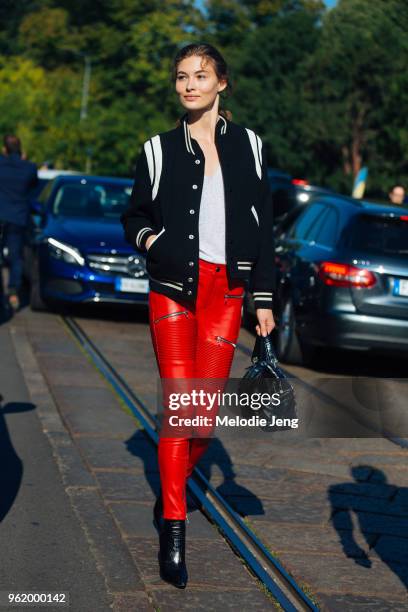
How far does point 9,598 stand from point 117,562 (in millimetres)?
666

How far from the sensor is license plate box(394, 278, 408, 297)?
1093cm

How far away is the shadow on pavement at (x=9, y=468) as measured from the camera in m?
6.27

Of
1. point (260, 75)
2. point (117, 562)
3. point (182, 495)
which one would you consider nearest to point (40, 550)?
point (117, 562)

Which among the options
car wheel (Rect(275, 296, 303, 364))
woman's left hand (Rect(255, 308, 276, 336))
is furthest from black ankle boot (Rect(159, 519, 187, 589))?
car wheel (Rect(275, 296, 303, 364))

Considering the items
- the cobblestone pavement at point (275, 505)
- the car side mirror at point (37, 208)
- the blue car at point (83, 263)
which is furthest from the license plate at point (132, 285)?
the cobblestone pavement at point (275, 505)

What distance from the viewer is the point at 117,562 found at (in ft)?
17.4

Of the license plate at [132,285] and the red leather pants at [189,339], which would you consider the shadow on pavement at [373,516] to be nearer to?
the red leather pants at [189,339]

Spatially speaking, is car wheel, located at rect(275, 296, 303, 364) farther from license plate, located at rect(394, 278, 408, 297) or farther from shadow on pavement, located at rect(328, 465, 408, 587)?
shadow on pavement, located at rect(328, 465, 408, 587)

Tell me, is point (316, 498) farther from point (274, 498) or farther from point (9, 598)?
point (9, 598)

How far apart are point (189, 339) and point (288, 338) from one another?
22.5ft

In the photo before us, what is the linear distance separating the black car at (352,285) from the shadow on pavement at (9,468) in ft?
12.7

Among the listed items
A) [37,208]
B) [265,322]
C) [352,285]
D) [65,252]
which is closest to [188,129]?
[265,322]

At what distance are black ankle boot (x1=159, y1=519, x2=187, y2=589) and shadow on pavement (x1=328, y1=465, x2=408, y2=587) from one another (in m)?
0.83

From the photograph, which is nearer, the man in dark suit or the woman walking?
the woman walking
